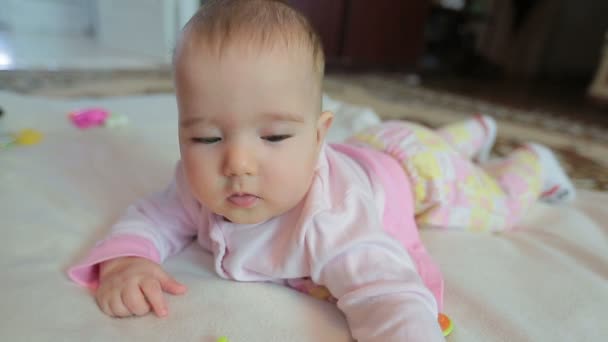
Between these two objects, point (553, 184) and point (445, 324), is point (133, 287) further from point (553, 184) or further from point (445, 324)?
point (553, 184)

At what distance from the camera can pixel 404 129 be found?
0.73 metres

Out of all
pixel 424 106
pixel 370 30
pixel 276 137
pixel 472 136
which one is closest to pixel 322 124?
pixel 276 137

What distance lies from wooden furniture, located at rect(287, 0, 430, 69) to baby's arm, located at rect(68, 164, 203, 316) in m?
1.89

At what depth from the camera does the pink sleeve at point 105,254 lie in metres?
0.50

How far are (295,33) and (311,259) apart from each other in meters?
0.22

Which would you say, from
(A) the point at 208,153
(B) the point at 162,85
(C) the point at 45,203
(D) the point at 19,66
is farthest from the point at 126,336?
(D) the point at 19,66

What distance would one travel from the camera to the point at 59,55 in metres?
2.08

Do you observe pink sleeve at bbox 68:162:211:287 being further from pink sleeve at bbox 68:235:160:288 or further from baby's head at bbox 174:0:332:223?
baby's head at bbox 174:0:332:223

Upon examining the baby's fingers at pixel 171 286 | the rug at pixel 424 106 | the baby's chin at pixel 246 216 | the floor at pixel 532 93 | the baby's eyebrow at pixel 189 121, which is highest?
the baby's eyebrow at pixel 189 121

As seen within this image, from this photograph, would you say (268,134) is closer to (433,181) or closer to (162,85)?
(433,181)

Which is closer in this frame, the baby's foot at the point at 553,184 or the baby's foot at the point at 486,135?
the baby's foot at the point at 553,184

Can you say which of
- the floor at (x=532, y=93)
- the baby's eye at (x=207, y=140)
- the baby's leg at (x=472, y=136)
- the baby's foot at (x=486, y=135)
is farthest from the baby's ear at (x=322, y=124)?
the floor at (x=532, y=93)

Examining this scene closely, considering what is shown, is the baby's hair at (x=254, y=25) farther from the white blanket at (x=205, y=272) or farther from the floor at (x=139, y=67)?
the floor at (x=139, y=67)

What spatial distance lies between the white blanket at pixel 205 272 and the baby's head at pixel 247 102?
4.3 inches
